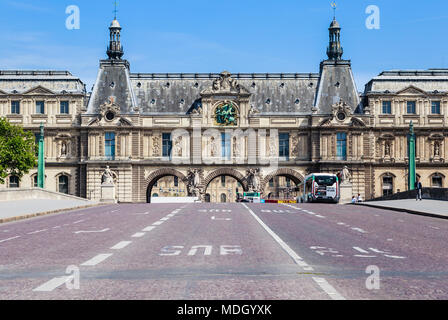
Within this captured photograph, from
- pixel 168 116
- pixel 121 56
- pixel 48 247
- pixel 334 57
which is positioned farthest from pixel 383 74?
pixel 48 247

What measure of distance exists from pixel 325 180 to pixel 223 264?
1991 inches

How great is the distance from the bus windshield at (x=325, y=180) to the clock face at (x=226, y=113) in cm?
2176

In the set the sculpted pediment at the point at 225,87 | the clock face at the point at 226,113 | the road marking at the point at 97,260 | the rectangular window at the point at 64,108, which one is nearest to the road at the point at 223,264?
the road marking at the point at 97,260

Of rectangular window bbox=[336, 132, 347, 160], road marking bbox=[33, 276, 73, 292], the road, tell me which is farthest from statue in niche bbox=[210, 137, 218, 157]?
road marking bbox=[33, 276, 73, 292]

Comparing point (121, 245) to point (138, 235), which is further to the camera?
point (138, 235)

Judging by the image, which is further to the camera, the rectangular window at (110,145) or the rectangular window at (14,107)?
the rectangular window at (14,107)

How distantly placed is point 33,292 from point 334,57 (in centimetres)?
8142

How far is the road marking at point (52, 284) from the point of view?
9.61 m

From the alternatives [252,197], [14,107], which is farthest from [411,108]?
[14,107]

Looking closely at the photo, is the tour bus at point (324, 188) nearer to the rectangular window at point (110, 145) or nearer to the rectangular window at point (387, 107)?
the rectangular window at point (387, 107)

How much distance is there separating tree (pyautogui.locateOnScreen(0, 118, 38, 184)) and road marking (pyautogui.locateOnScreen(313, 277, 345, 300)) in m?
67.0

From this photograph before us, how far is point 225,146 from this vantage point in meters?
82.3

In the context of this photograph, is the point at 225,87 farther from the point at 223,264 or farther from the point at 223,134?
the point at 223,264
